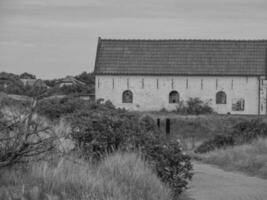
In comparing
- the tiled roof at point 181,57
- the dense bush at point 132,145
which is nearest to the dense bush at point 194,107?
the tiled roof at point 181,57

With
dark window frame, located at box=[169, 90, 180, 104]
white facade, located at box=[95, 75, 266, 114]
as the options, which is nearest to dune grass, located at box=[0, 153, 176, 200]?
white facade, located at box=[95, 75, 266, 114]

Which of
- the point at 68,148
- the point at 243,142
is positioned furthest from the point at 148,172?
the point at 243,142

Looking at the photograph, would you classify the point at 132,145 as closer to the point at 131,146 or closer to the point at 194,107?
the point at 131,146

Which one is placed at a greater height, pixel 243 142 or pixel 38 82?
pixel 38 82

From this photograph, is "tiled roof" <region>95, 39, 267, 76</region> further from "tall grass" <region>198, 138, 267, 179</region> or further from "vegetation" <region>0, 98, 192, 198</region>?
"vegetation" <region>0, 98, 192, 198</region>

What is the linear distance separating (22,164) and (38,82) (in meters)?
1.47

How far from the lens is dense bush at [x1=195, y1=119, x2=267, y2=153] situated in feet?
84.3

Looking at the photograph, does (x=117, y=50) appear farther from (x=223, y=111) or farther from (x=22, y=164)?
(x=22, y=164)

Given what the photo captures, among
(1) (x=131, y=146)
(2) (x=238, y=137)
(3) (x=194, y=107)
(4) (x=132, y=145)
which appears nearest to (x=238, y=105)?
(3) (x=194, y=107)

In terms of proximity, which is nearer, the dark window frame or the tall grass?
the tall grass

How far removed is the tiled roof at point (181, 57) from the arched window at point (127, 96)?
146 cm

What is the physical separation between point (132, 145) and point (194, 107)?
116 feet

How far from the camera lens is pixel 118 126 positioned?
14.7m

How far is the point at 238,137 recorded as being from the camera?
26.2 meters
